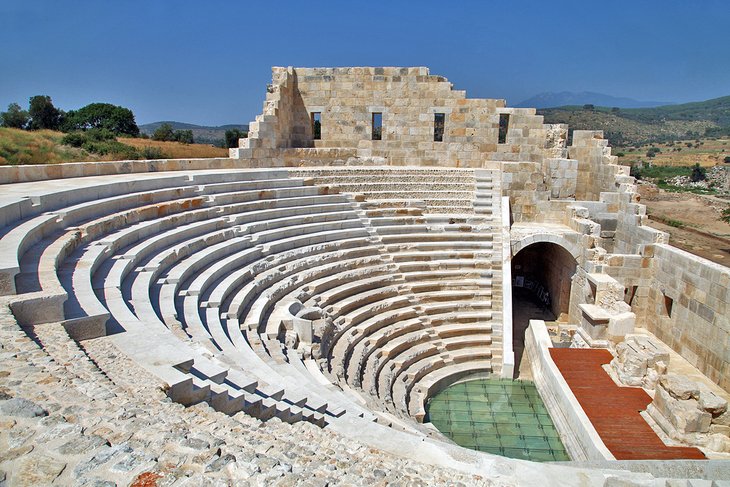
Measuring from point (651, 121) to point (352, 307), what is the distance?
107 meters

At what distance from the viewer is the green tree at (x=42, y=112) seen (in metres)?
25.9

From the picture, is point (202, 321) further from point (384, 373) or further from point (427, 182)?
point (427, 182)

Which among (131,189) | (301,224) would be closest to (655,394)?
(301,224)

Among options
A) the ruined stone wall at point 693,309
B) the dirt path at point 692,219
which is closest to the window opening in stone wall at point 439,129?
the ruined stone wall at point 693,309

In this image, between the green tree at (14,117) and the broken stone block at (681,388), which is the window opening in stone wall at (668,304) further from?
the green tree at (14,117)

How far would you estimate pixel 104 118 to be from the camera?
28594 millimetres

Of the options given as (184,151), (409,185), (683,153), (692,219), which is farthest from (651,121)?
(409,185)

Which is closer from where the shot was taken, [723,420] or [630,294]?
[723,420]

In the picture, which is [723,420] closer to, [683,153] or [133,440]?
[133,440]

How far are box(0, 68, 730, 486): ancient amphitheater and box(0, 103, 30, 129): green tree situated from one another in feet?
50.7

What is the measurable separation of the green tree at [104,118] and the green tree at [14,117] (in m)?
2.50

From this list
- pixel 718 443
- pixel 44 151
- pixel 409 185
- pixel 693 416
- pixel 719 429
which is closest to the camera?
pixel 718 443

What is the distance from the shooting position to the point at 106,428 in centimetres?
323

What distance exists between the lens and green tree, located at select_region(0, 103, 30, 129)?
23.6 meters
